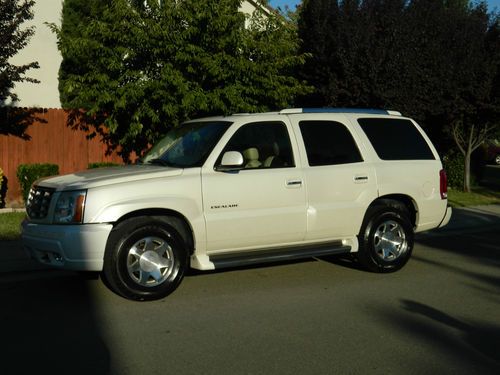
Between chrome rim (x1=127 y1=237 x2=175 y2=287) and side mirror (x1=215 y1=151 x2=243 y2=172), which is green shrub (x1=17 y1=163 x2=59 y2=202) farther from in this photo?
side mirror (x1=215 y1=151 x2=243 y2=172)

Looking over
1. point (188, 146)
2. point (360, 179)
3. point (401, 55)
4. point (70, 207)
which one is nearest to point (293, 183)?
point (360, 179)

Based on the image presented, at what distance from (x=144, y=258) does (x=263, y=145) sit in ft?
6.06

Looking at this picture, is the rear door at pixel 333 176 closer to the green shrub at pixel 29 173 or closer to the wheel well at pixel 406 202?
the wheel well at pixel 406 202

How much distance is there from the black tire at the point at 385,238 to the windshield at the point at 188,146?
2.09 meters

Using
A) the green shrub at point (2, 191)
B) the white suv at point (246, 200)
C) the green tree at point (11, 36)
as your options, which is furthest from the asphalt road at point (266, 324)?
the green shrub at point (2, 191)

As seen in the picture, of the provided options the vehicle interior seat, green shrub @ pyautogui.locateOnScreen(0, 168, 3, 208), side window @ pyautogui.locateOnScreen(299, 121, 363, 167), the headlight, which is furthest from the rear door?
Result: green shrub @ pyautogui.locateOnScreen(0, 168, 3, 208)

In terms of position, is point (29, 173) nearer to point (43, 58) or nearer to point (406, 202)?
point (406, 202)

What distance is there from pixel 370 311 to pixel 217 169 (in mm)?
2071

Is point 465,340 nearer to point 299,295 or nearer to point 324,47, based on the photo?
point 299,295

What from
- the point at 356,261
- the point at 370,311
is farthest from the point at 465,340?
the point at 356,261

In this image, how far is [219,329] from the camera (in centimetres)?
535

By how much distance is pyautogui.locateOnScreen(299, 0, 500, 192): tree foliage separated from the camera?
13.2 m

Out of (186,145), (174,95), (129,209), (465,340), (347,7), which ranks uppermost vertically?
(347,7)

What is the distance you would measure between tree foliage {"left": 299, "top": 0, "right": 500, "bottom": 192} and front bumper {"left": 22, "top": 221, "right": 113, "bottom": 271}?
8768mm
